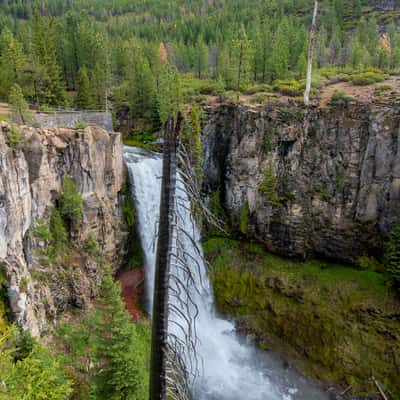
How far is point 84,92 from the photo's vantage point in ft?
106

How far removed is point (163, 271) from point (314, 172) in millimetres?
23525

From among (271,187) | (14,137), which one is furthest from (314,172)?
(14,137)

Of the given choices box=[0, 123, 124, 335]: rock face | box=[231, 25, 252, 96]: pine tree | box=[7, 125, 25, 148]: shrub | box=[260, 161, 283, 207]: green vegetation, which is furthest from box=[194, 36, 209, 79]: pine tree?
box=[7, 125, 25, 148]: shrub

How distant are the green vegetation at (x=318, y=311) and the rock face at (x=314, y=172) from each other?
2.37 meters

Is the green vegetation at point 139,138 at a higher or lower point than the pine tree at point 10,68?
lower

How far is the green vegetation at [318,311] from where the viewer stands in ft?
63.2

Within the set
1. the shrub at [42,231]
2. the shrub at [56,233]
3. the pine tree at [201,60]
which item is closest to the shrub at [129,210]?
the shrub at [56,233]

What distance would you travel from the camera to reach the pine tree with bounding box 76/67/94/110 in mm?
32125

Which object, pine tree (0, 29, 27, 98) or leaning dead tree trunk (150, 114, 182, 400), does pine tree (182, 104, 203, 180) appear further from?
leaning dead tree trunk (150, 114, 182, 400)

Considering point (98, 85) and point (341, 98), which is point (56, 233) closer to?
point (98, 85)

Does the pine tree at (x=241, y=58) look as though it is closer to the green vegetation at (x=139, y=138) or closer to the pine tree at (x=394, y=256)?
the green vegetation at (x=139, y=138)

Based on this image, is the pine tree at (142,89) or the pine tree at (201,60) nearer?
the pine tree at (142,89)

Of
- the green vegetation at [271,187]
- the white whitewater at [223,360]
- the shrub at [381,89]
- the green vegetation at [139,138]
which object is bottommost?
the white whitewater at [223,360]

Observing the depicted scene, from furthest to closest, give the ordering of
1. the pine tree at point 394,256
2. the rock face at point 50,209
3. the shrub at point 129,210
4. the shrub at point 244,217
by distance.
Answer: the shrub at point 244,217 < the shrub at point 129,210 < the pine tree at point 394,256 < the rock face at point 50,209
